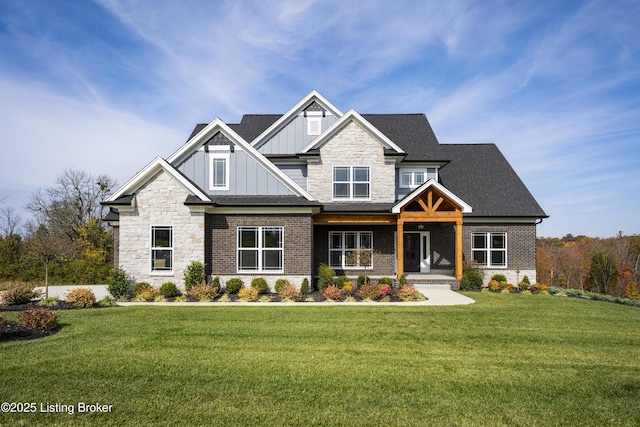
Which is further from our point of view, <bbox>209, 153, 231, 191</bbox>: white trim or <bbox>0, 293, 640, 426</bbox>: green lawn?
<bbox>209, 153, 231, 191</bbox>: white trim

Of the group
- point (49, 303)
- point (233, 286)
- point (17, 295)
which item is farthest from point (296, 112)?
point (17, 295)

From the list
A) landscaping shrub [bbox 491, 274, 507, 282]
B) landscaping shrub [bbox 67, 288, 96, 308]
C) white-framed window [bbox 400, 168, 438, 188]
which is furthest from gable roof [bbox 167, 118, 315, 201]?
landscaping shrub [bbox 491, 274, 507, 282]

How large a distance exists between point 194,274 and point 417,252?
11571 mm

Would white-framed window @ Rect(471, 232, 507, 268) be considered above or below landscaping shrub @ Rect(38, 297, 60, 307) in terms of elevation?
above

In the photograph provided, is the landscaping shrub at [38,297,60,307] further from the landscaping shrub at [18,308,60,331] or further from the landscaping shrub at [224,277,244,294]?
the landscaping shrub at [224,277,244,294]

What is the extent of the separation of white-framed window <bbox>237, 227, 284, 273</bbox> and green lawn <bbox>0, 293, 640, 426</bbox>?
15.8 ft

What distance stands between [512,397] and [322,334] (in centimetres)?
438

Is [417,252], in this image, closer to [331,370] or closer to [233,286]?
[233,286]

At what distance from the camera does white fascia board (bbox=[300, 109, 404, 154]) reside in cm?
1811

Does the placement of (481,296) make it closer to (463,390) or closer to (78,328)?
(463,390)

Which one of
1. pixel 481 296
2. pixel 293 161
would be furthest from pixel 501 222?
pixel 293 161

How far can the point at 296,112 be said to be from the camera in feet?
65.2

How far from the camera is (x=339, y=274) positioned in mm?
18547

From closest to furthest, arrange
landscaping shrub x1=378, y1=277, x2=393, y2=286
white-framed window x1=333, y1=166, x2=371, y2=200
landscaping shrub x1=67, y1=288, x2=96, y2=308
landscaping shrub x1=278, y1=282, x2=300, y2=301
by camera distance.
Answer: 1. landscaping shrub x1=67, y1=288, x2=96, y2=308
2. landscaping shrub x1=278, y1=282, x2=300, y2=301
3. landscaping shrub x1=378, y1=277, x2=393, y2=286
4. white-framed window x1=333, y1=166, x2=371, y2=200
